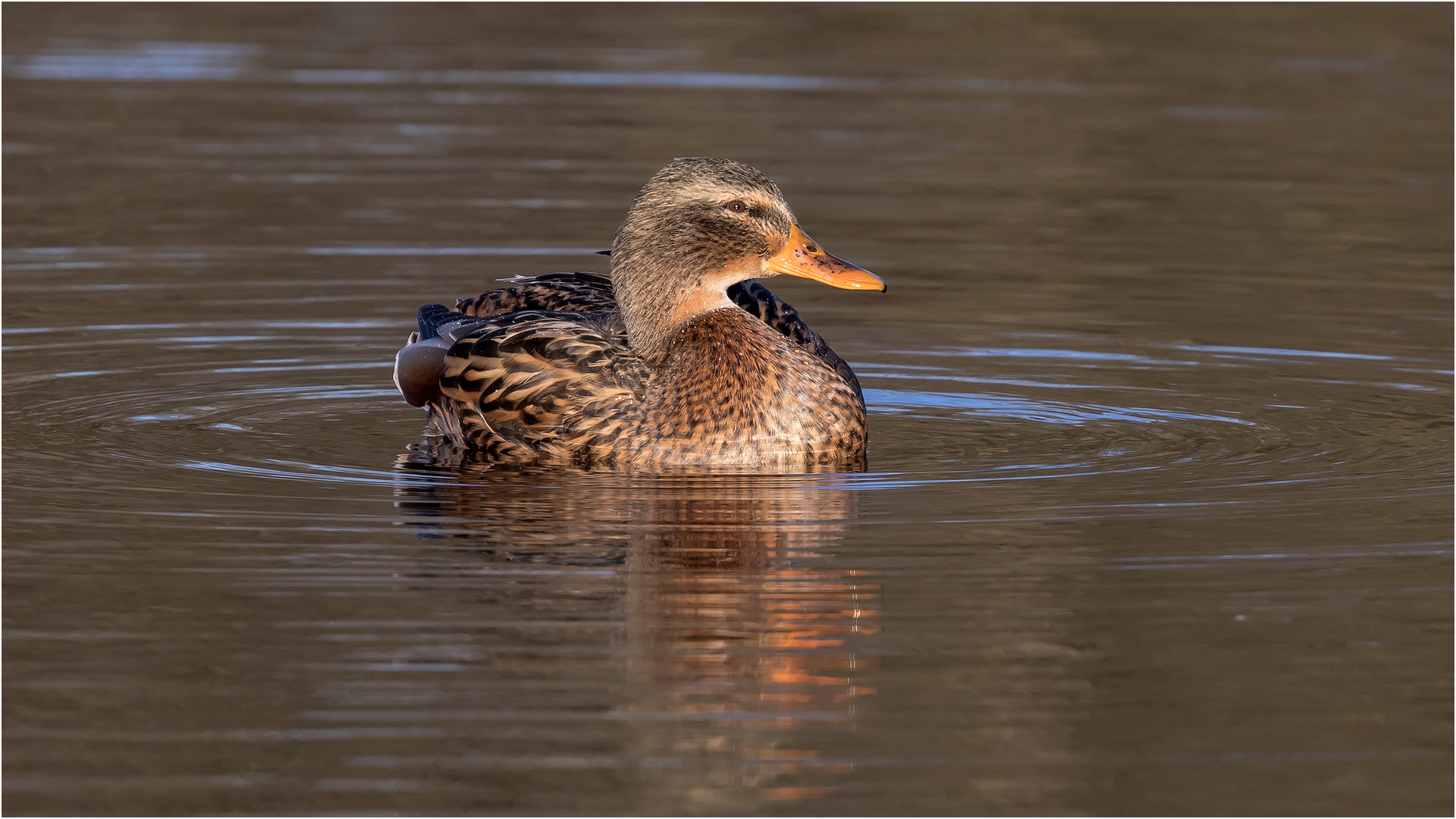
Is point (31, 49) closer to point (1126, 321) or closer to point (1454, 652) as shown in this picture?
point (1126, 321)

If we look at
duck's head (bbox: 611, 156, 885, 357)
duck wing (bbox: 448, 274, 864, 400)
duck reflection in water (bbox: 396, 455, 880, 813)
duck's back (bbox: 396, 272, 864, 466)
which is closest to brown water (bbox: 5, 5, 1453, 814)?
duck reflection in water (bbox: 396, 455, 880, 813)

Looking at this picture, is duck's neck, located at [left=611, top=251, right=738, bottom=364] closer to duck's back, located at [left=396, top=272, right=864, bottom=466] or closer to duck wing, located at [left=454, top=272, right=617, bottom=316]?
duck's back, located at [left=396, top=272, right=864, bottom=466]

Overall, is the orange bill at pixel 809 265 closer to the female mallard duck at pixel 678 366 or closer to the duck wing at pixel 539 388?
the female mallard duck at pixel 678 366

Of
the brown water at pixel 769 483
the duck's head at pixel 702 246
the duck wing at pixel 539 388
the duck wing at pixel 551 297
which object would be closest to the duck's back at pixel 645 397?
the duck wing at pixel 539 388

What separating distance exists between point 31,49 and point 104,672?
17897 millimetres

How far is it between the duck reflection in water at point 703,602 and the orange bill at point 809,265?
100cm

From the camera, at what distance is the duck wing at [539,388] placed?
1009 cm

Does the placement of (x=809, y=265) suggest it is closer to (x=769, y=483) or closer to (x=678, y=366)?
(x=678, y=366)

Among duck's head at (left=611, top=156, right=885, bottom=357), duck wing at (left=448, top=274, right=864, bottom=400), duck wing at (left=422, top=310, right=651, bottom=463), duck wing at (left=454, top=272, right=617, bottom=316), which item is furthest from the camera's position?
duck wing at (left=454, top=272, right=617, bottom=316)

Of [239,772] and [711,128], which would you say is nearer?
[239,772]

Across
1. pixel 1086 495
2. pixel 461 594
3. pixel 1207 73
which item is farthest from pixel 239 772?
pixel 1207 73

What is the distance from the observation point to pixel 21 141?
19.1 m

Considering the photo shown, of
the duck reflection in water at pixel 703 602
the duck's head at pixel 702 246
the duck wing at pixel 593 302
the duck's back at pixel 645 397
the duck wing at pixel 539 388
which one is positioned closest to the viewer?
the duck reflection in water at pixel 703 602

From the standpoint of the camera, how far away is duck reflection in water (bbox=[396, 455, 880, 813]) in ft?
21.2
